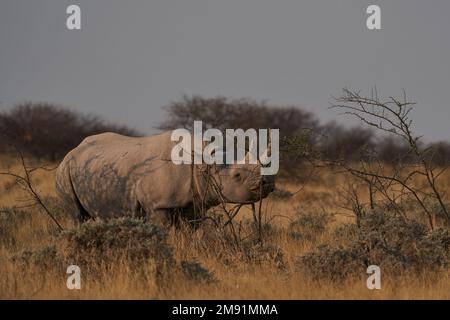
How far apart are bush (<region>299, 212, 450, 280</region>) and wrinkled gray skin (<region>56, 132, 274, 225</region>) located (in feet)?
4.63

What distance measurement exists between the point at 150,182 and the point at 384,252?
3266 mm

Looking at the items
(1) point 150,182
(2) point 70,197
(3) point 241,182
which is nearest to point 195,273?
(3) point 241,182

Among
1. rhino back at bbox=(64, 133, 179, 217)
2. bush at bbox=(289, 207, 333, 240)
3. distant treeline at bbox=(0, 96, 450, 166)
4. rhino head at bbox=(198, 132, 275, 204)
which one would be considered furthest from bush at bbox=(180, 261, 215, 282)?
distant treeline at bbox=(0, 96, 450, 166)

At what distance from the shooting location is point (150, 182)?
9.20 m

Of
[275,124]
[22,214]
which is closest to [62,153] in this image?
[275,124]

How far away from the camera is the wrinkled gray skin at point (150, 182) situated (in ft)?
28.5

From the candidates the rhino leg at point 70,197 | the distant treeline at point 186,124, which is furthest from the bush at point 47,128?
the rhino leg at point 70,197

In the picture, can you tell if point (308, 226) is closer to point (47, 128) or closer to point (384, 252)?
point (384, 252)

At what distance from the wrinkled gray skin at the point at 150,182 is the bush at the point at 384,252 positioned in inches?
55.5

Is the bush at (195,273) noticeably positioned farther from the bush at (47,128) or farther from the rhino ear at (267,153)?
the bush at (47,128)

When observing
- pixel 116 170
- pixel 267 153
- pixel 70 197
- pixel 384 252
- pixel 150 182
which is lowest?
pixel 384 252

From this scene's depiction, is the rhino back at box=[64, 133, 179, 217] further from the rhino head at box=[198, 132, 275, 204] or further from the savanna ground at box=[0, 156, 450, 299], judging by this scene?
the savanna ground at box=[0, 156, 450, 299]

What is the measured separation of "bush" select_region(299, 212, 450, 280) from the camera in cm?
693

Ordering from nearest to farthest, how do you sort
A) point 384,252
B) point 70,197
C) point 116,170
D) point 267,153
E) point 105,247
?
1. point 105,247
2. point 384,252
3. point 267,153
4. point 116,170
5. point 70,197
